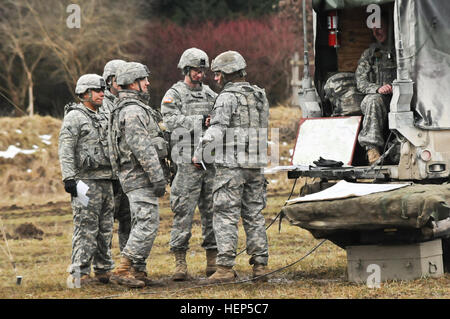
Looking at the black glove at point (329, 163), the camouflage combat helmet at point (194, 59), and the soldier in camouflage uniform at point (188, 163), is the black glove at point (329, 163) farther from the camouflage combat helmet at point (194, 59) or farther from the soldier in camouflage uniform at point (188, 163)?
the camouflage combat helmet at point (194, 59)

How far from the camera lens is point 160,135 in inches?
372

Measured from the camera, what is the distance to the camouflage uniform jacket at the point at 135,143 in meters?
9.05

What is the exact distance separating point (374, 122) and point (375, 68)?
0.83 meters

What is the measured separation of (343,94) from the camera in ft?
35.3

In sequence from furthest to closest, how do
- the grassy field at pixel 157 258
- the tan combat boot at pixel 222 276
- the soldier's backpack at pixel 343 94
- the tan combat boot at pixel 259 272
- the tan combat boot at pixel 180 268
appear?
the soldier's backpack at pixel 343 94
the tan combat boot at pixel 180 268
the tan combat boot at pixel 259 272
the tan combat boot at pixel 222 276
the grassy field at pixel 157 258

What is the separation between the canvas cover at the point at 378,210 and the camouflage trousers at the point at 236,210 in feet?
2.33

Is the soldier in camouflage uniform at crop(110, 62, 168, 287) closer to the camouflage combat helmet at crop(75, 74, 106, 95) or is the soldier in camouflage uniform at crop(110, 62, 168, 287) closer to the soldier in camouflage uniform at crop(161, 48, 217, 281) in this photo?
the camouflage combat helmet at crop(75, 74, 106, 95)

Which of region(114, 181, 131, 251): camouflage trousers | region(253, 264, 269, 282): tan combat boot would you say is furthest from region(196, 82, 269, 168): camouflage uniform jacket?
region(114, 181, 131, 251): camouflage trousers

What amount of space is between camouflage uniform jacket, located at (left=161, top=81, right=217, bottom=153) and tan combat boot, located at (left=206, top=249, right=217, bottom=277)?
3.70ft

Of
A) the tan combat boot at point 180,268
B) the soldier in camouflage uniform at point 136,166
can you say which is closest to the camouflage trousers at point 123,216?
the tan combat boot at point 180,268

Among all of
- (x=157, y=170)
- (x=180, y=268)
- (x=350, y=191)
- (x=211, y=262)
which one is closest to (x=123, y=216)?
(x=180, y=268)

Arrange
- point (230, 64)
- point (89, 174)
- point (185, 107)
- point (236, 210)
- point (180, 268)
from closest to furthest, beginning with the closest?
point (236, 210) < point (230, 64) < point (89, 174) < point (180, 268) < point (185, 107)

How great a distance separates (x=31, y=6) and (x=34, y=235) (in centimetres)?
1362

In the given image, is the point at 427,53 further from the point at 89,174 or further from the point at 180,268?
the point at 89,174
